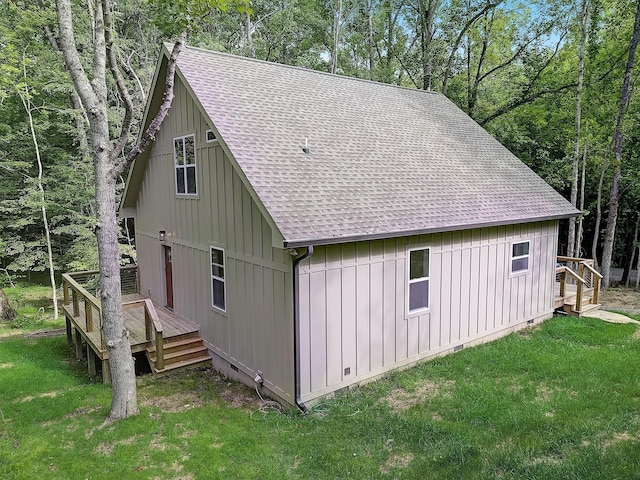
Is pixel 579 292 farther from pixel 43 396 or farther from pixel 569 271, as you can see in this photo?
pixel 43 396

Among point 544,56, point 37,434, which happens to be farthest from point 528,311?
point 544,56

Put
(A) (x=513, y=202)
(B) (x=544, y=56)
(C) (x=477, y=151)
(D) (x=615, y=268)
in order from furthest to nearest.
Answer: (D) (x=615, y=268) < (B) (x=544, y=56) < (C) (x=477, y=151) < (A) (x=513, y=202)

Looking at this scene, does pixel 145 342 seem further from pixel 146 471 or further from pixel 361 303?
pixel 361 303

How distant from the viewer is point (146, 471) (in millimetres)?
5320

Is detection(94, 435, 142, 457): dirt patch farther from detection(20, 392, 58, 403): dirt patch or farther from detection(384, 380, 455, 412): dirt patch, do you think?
detection(384, 380, 455, 412): dirt patch

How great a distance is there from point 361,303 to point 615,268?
2090 centimetres

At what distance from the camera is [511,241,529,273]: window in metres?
10.1

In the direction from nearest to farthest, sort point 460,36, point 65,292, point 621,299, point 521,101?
1. point 65,292
2. point 621,299
3. point 521,101
4. point 460,36

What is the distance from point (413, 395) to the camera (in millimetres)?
7094

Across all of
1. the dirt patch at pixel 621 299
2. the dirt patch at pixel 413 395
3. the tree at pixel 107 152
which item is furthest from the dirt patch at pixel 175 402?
the dirt patch at pixel 621 299

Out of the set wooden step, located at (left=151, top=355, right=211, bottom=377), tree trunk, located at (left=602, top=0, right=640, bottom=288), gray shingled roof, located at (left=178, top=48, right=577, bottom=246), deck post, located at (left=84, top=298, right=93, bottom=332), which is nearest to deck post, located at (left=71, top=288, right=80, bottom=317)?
deck post, located at (left=84, top=298, right=93, bottom=332)

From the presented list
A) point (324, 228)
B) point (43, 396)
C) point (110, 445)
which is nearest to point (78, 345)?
point (43, 396)

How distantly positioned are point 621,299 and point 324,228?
1201 centimetres

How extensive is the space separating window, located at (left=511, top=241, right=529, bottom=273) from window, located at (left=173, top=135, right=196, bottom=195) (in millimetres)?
7274
